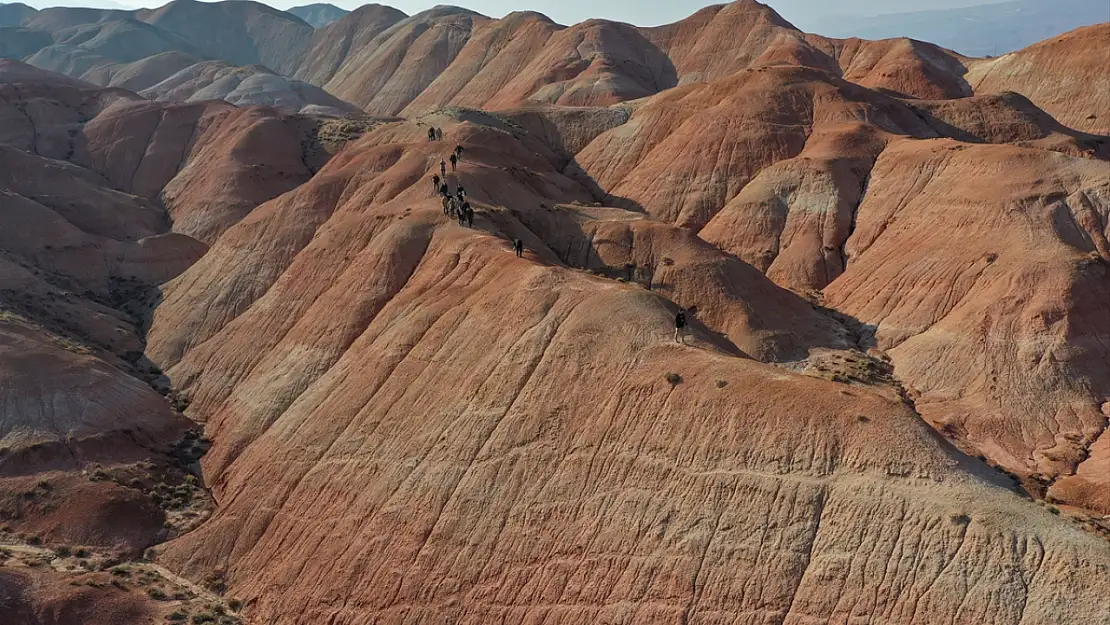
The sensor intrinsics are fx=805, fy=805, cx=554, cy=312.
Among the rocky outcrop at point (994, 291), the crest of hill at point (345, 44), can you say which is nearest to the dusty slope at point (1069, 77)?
the rocky outcrop at point (994, 291)

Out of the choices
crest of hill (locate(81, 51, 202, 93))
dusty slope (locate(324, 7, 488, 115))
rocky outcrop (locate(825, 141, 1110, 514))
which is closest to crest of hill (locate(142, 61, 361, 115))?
crest of hill (locate(81, 51, 202, 93))

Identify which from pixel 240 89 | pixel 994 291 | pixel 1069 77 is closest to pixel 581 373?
pixel 994 291

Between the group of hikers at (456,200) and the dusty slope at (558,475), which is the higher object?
the group of hikers at (456,200)

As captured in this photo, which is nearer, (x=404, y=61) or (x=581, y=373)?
(x=581, y=373)

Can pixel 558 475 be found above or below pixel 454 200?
below

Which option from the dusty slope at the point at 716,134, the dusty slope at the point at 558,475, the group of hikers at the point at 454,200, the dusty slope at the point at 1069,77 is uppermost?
the dusty slope at the point at 1069,77

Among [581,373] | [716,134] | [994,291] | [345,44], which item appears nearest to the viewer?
[581,373]

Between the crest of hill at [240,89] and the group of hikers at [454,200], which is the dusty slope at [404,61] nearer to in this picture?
the crest of hill at [240,89]

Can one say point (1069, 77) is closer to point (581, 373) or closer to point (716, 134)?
point (716, 134)
